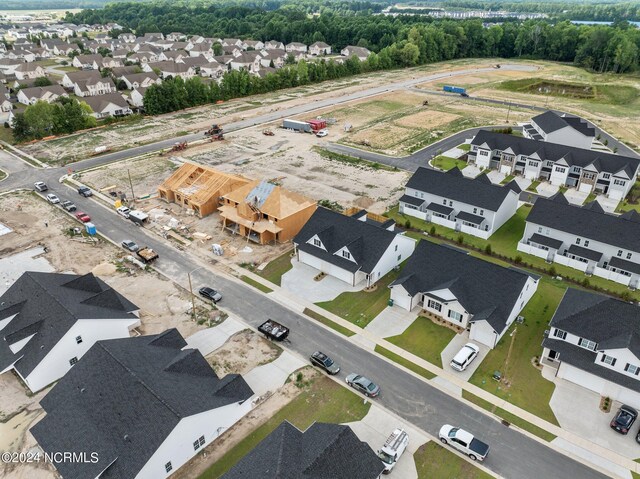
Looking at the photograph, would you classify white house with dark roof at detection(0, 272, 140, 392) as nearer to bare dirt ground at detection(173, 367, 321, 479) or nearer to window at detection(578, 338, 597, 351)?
bare dirt ground at detection(173, 367, 321, 479)

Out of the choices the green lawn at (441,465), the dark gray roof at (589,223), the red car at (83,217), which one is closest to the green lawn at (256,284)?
the green lawn at (441,465)

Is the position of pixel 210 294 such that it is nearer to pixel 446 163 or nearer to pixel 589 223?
pixel 589 223

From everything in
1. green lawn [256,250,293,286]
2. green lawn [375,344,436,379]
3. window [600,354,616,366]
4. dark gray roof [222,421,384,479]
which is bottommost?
green lawn [375,344,436,379]

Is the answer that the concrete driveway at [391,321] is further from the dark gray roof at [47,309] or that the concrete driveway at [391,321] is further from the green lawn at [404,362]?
the dark gray roof at [47,309]

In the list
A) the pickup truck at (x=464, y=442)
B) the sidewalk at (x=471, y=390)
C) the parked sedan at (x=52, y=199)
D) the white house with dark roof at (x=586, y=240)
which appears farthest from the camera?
the parked sedan at (x=52, y=199)

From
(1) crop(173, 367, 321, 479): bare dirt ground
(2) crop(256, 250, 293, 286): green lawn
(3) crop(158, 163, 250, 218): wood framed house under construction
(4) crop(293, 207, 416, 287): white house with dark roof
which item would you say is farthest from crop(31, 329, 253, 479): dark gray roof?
(3) crop(158, 163, 250, 218): wood framed house under construction

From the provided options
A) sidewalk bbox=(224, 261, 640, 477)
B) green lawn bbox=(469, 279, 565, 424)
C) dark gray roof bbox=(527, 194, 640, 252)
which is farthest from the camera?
dark gray roof bbox=(527, 194, 640, 252)

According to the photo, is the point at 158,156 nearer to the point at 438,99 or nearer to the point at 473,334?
the point at 473,334

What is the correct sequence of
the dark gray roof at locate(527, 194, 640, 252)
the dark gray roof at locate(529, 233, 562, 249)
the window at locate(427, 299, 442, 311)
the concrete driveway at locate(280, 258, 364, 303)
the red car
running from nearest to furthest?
the window at locate(427, 299, 442, 311) → the concrete driveway at locate(280, 258, 364, 303) → the dark gray roof at locate(527, 194, 640, 252) → the dark gray roof at locate(529, 233, 562, 249) → the red car
